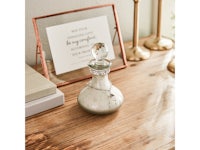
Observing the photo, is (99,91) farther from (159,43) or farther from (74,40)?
(159,43)

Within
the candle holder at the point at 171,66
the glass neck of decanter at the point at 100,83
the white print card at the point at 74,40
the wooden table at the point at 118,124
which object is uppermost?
the white print card at the point at 74,40

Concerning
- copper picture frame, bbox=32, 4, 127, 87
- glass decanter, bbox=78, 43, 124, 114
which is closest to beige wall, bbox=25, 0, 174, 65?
copper picture frame, bbox=32, 4, 127, 87

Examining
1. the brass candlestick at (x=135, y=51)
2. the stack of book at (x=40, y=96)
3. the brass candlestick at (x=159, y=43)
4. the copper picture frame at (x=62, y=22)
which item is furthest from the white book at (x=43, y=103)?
the brass candlestick at (x=159, y=43)

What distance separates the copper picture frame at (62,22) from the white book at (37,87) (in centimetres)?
6

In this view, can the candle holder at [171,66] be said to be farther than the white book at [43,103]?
Yes

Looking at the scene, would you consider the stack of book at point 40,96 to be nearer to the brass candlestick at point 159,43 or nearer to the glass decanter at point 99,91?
the glass decanter at point 99,91

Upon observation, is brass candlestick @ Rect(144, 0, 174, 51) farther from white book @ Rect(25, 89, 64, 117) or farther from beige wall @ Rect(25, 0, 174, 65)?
white book @ Rect(25, 89, 64, 117)

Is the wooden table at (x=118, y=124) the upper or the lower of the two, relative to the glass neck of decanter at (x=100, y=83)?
lower

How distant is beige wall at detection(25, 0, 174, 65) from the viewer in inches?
37.8

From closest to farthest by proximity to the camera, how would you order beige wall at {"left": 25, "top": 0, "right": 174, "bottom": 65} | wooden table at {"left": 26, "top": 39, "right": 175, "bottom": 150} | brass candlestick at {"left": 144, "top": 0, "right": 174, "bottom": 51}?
wooden table at {"left": 26, "top": 39, "right": 175, "bottom": 150} < beige wall at {"left": 25, "top": 0, "right": 174, "bottom": 65} < brass candlestick at {"left": 144, "top": 0, "right": 174, "bottom": 51}

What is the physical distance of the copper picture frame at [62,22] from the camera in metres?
0.86

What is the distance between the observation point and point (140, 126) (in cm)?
70
